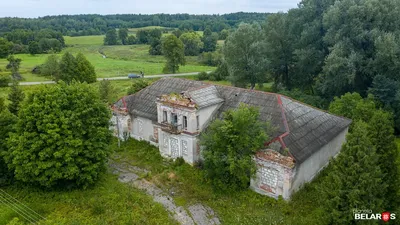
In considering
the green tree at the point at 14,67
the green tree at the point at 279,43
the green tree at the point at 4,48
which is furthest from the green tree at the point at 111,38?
the green tree at the point at 279,43

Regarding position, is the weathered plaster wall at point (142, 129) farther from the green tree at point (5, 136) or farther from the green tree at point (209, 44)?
the green tree at point (209, 44)

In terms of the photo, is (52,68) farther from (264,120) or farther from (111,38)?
(111,38)

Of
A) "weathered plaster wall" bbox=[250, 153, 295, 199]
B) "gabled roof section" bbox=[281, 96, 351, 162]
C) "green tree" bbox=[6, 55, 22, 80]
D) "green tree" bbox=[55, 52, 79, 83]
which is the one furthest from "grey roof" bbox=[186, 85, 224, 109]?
"green tree" bbox=[6, 55, 22, 80]

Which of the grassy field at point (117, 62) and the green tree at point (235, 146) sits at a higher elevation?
the green tree at point (235, 146)

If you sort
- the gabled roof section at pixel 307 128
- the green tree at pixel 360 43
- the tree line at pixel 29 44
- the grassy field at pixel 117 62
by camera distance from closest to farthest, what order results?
the gabled roof section at pixel 307 128
the green tree at pixel 360 43
the grassy field at pixel 117 62
the tree line at pixel 29 44

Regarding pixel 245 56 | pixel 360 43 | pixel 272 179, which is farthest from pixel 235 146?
pixel 245 56

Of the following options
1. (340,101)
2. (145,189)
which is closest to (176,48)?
(340,101)

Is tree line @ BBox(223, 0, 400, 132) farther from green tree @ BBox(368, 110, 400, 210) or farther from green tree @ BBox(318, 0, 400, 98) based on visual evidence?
green tree @ BBox(368, 110, 400, 210)
